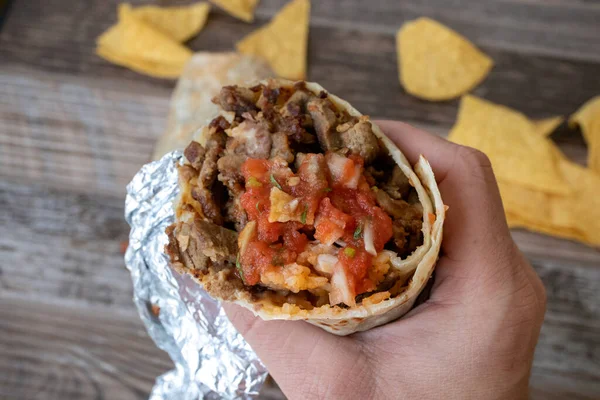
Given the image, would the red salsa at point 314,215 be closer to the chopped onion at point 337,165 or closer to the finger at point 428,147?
the chopped onion at point 337,165

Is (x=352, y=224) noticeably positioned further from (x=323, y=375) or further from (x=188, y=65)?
(x=188, y=65)

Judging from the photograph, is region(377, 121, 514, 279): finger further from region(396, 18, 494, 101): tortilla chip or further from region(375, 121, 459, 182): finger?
region(396, 18, 494, 101): tortilla chip

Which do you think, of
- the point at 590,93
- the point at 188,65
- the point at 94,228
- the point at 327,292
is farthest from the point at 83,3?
the point at 590,93

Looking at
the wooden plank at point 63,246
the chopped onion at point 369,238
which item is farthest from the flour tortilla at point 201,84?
the chopped onion at point 369,238

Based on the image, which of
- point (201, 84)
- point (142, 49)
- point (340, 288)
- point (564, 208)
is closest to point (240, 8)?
point (142, 49)

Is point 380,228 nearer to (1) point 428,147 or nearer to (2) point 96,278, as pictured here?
(1) point 428,147

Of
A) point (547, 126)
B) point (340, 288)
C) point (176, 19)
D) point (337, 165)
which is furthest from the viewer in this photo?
point (176, 19)

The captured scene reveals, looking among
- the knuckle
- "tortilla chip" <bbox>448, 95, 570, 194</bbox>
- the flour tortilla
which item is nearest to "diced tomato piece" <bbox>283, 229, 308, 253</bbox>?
the knuckle
